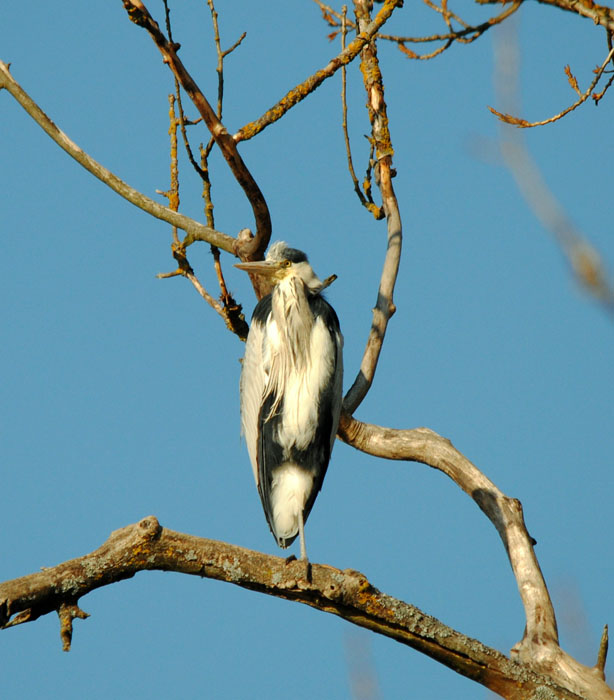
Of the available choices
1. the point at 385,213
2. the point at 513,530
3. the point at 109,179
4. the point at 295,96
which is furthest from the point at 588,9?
the point at 109,179

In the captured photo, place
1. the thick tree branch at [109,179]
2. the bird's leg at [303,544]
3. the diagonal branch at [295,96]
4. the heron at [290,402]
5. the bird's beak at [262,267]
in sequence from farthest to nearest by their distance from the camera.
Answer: the bird's beak at [262,267], the heron at [290,402], the thick tree branch at [109,179], the diagonal branch at [295,96], the bird's leg at [303,544]

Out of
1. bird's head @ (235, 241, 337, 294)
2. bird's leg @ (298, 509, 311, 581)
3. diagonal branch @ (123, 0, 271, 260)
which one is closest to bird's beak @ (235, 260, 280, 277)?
bird's head @ (235, 241, 337, 294)

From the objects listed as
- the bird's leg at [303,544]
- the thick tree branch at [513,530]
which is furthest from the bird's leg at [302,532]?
the thick tree branch at [513,530]

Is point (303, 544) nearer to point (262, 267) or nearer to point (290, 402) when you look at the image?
point (290, 402)

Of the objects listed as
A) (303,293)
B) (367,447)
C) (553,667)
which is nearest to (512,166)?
(553,667)

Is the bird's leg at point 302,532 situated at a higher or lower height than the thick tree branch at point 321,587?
higher

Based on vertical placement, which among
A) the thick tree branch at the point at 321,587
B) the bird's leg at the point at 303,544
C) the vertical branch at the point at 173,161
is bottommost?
the thick tree branch at the point at 321,587

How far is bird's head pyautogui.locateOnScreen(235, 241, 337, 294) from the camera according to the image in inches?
178

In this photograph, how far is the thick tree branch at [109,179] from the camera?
13.2 ft

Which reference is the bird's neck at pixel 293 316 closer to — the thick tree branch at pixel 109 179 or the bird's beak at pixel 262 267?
the bird's beak at pixel 262 267

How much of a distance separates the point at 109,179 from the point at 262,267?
0.87 meters

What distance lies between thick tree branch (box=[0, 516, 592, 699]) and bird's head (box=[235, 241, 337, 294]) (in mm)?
1871

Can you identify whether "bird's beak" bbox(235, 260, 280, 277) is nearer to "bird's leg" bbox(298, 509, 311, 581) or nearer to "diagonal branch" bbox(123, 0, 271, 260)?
"diagonal branch" bbox(123, 0, 271, 260)

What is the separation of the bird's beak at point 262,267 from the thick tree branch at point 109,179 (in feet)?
0.41
